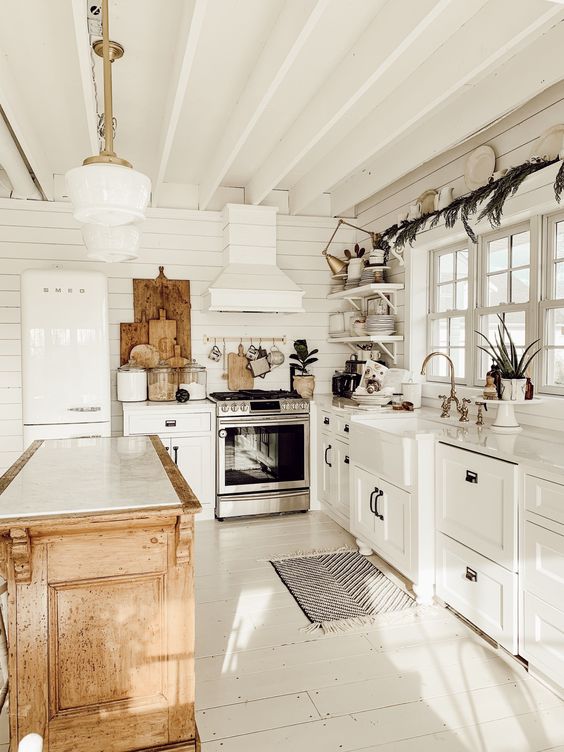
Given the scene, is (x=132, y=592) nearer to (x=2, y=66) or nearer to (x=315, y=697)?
(x=315, y=697)

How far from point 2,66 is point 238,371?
2984mm

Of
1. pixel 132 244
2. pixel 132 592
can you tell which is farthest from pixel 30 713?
pixel 132 244

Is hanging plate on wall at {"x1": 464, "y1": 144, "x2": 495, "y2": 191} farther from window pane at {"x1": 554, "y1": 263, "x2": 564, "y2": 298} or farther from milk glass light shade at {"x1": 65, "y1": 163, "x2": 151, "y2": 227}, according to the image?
milk glass light shade at {"x1": 65, "y1": 163, "x2": 151, "y2": 227}

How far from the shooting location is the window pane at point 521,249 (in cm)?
333

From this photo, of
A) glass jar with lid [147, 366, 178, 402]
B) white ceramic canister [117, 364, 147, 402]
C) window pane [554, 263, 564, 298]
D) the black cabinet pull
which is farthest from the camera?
glass jar with lid [147, 366, 178, 402]

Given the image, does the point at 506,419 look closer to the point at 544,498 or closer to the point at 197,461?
the point at 544,498

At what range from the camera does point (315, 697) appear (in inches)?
89.4

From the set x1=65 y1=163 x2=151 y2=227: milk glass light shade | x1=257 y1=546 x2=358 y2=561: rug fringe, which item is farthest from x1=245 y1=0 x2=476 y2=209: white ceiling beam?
x1=257 y1=546 x2=358 y2=561: rug fringe

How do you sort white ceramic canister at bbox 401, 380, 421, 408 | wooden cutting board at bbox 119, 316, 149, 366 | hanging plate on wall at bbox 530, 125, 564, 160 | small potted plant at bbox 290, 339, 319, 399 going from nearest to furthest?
hanging plate on wall at bbox 530, 125, 564, 160 → white ceramic canister at bbox 401, 380, 421, 408 → wooden cutting board at bbox 119, 316, 149, 366 → small potted plant at bbox 290, 339, 319, 399

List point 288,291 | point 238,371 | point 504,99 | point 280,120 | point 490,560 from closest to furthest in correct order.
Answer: point 490,560, point 504,99, point 280,120, point 288,291, point 238,371

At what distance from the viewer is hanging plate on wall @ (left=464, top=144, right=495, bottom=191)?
3.37m

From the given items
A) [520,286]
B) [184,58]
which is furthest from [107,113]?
[520,286]

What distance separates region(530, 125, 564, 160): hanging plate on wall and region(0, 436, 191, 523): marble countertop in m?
2.40

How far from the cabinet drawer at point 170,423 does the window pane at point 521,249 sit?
8.20 feet
